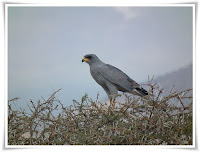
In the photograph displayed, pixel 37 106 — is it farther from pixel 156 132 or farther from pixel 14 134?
pixel 156 132

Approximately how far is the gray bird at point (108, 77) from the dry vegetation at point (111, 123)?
181cm

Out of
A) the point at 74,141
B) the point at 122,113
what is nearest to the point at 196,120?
the point at 122,113

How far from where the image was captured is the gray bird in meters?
4.73

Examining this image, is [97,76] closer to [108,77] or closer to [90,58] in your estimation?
[108,77]

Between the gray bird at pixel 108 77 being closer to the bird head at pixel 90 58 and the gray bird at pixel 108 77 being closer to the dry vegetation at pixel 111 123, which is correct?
the bird head at pixel 90 58

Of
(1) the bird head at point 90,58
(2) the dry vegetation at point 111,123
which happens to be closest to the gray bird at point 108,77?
(1) the bird head at point 90,58

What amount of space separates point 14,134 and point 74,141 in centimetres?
69

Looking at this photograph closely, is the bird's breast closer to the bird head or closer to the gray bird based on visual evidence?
the gray bird

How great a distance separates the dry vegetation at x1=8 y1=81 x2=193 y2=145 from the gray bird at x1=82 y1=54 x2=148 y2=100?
1814 mm

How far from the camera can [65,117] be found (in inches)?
114

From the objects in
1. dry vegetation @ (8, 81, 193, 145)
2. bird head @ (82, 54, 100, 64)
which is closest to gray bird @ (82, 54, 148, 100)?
bird head @ (82, 54, 100, 64)

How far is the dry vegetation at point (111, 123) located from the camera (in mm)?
2601

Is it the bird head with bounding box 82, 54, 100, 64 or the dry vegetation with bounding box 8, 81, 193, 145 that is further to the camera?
the bird head with bounding box 82, 54, 100, 64
